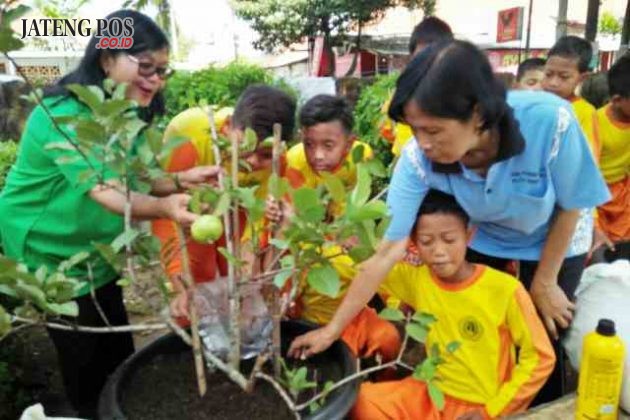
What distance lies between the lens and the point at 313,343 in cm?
157

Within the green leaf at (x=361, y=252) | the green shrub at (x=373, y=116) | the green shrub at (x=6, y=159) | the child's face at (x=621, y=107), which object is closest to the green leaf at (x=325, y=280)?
the green leaf at (x=361, y=252)

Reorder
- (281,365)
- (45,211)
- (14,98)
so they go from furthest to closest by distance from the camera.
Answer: (14,98) < (45,211) < (281,365)

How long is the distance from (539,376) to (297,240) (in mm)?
940

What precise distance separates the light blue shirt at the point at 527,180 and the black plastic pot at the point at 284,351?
38cm

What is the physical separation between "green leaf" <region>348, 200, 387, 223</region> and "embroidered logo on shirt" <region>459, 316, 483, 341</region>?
875mm

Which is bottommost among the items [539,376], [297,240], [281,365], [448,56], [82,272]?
[539,376]

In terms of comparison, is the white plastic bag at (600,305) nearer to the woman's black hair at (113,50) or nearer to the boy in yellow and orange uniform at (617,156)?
the boy in yellow and orange uniform at (617,156)

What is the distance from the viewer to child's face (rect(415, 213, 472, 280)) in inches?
66.8

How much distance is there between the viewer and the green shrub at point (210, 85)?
678 cm

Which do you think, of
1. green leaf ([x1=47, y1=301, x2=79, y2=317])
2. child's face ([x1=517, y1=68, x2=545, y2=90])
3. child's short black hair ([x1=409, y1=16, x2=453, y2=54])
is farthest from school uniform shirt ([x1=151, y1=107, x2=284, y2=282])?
child's face ([x1=517, y1=68, x2=545, y2=90])

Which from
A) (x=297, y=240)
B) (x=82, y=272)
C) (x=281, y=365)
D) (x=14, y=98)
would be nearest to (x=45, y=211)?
(x=82, y=272)

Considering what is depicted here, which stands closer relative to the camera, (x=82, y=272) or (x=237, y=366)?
(x=237, y=366)

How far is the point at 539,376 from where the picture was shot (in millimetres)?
1614

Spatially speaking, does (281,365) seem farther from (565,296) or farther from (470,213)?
(565,296)
